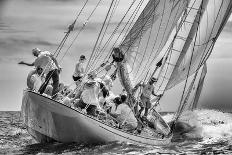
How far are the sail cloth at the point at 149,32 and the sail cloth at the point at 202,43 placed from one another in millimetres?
1232

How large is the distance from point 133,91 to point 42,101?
16.1 ft

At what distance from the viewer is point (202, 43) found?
24.7m

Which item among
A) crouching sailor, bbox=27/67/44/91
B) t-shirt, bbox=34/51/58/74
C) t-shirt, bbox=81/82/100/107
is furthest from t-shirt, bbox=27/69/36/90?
t-shirt, bbox=81/82/100/107

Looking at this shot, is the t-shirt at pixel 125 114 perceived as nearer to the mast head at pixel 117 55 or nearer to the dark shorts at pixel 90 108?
the dark shorts at pixel 90 108

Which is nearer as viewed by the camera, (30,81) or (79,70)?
(30,81)

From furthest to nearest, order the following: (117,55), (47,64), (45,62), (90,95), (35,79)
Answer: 1. (117,55)
2. (35,79)
3. (45,62)
4. (47,64)
5. (90,95)

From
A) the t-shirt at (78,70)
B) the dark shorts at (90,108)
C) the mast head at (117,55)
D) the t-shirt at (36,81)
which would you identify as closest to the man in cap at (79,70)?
the t-shirt at (78,70)

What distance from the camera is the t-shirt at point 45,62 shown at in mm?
18969

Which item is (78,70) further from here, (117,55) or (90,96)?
(90,96)

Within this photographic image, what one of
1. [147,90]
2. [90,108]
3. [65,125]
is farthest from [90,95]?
[147,90]

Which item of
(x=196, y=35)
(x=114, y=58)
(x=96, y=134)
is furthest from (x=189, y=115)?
(x=96, y=134)

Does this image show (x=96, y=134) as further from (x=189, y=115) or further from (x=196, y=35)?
(x=189, y=115)

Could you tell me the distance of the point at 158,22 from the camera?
25.5 m

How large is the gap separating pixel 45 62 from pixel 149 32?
7.09 meters
